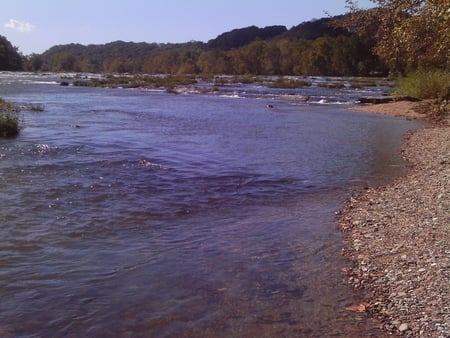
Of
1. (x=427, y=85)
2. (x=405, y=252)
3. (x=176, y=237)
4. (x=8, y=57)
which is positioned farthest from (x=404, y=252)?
(x=8, y=57)

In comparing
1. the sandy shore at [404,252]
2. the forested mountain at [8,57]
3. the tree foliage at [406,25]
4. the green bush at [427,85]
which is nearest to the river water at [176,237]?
the sandy shore at [404,252]

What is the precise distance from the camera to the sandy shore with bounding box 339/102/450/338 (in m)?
4.87

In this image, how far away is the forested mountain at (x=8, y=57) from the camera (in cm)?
14162

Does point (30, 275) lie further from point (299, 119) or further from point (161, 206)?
point (299, 119)

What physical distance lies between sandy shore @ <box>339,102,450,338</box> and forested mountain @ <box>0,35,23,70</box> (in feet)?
496

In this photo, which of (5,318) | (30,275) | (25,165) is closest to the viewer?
(5,318)

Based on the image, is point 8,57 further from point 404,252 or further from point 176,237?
point 404,252

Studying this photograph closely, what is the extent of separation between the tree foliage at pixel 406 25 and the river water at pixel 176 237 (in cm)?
362

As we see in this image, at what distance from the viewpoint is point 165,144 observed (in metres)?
18.5

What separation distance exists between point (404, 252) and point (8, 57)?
15874 cm

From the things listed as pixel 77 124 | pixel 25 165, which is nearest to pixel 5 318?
pixel 25 165

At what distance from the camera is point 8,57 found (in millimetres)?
145125

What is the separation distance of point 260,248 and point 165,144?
11742 mm

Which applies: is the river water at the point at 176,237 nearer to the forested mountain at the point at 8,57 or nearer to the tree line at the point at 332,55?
the tree line at the point at 332,55
